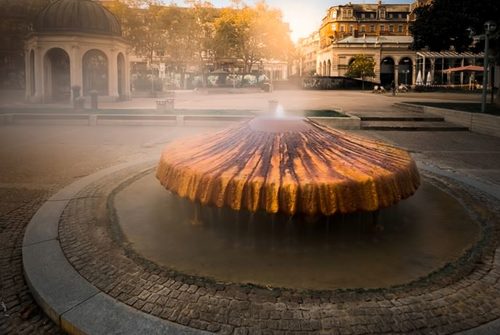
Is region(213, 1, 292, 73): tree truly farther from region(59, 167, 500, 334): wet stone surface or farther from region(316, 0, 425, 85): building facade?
region(59, 167, 500, 334): wet stone surface

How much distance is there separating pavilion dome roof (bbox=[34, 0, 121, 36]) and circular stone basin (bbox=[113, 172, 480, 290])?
2590 centimetres

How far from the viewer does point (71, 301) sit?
3186 mm

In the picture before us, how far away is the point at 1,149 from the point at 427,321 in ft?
37.6

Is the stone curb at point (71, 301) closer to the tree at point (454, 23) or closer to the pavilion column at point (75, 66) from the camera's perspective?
the tree at point (454, 23)

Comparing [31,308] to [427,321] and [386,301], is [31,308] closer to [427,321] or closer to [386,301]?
[386,301]

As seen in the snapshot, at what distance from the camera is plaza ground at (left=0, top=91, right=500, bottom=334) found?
3.59 meters

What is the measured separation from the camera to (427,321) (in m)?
2.95

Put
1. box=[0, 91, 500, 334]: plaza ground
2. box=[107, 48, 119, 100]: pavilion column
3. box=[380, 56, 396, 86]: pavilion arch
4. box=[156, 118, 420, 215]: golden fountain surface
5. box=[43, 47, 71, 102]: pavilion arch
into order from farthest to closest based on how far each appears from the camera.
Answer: box=[380, 56, 396, 86]: pavilion arch
box=[107, 48, 119, 100]: pavilion column
box=[43, 47, 71, 102]: pavilion arch
box=[156, 118, 420, 215]: golden fountain surface
box=[0, 91, 500, 334]: plaza ground

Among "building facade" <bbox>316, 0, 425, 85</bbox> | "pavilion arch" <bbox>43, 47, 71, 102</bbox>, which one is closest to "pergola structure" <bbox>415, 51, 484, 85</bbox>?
"building facade" <bbox>316, 0, 425, 85</bbox>

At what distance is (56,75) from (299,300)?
1186 inches

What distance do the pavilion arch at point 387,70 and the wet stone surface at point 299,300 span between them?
254ft

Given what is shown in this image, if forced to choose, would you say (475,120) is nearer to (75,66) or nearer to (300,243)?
(300,243)

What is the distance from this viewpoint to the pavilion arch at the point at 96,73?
99.4ft

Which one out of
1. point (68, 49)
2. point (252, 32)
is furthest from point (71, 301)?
point (252, 32)
